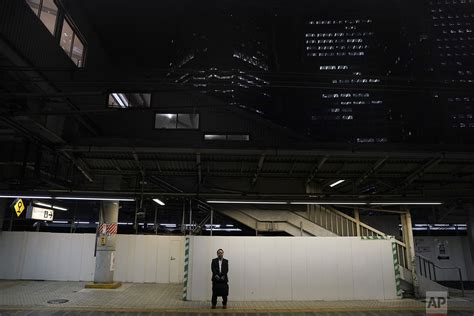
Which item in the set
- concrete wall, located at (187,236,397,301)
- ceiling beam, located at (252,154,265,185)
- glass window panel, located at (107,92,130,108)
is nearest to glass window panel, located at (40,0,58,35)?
glass window panel, located at (107,92,130,108)

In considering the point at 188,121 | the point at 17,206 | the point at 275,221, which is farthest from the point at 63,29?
the point at 275,221

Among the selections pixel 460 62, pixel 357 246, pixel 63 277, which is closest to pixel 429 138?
pixel 460 62

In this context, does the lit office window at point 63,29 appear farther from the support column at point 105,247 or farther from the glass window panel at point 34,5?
the support column at point 105,247

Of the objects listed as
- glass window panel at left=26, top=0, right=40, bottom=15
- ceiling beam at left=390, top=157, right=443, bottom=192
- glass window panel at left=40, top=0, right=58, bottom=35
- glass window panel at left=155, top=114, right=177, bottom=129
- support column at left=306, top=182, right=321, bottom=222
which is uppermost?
glass window panel at left=40, top=0, right=58, bottom=35

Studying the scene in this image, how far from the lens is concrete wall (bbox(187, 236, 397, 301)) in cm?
1001

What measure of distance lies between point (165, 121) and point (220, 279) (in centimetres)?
940

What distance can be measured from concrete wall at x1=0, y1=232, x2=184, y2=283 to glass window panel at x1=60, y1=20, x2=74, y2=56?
8430 mm

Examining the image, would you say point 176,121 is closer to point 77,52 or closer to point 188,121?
point 188,121

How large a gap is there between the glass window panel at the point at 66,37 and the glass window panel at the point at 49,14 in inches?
30.4

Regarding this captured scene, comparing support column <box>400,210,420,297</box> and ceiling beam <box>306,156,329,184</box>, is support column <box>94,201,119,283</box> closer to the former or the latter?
ceiling beam <box>306,156,329,184</box>

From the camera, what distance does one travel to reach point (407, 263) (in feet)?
38.6

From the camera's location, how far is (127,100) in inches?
616

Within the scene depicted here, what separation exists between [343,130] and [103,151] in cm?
3516

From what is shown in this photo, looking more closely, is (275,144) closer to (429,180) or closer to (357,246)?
(357,246)
